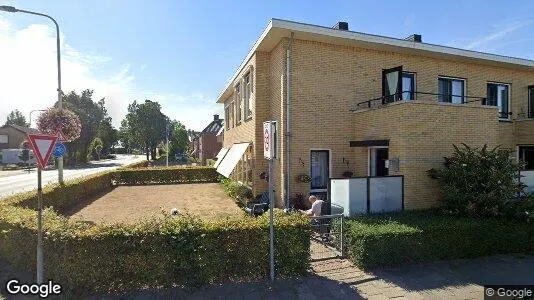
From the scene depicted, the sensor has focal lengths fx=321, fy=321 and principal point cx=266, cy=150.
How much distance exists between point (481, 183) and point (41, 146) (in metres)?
10.5

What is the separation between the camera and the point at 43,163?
19.5 ft

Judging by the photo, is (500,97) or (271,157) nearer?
(271,157)

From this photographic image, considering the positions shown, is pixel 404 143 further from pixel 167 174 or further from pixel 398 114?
pixel 167 174

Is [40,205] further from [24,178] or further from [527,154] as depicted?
[24,178]

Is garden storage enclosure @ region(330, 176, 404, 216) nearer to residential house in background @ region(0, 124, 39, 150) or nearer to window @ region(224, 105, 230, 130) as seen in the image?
window @ region(224, 105, 230, 130)

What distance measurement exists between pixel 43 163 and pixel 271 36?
8677 millimetres

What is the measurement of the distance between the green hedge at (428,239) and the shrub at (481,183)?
1.50 feet

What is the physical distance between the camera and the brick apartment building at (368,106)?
33.2 ft

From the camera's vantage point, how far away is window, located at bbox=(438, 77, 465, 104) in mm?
14172

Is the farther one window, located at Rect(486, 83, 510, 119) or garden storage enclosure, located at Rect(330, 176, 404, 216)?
Result: window, located at Rect(486, 83, 510, 119)

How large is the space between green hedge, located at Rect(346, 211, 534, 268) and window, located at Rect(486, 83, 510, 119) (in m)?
9.28

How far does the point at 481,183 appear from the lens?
8781 mm

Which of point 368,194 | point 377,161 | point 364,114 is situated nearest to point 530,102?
point 377,161

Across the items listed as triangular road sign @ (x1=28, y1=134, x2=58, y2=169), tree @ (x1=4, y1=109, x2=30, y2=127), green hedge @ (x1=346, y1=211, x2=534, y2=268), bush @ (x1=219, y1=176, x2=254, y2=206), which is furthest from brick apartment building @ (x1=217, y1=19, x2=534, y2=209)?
tree @ (x1=4, y1=109, x2=30, y2=127)
